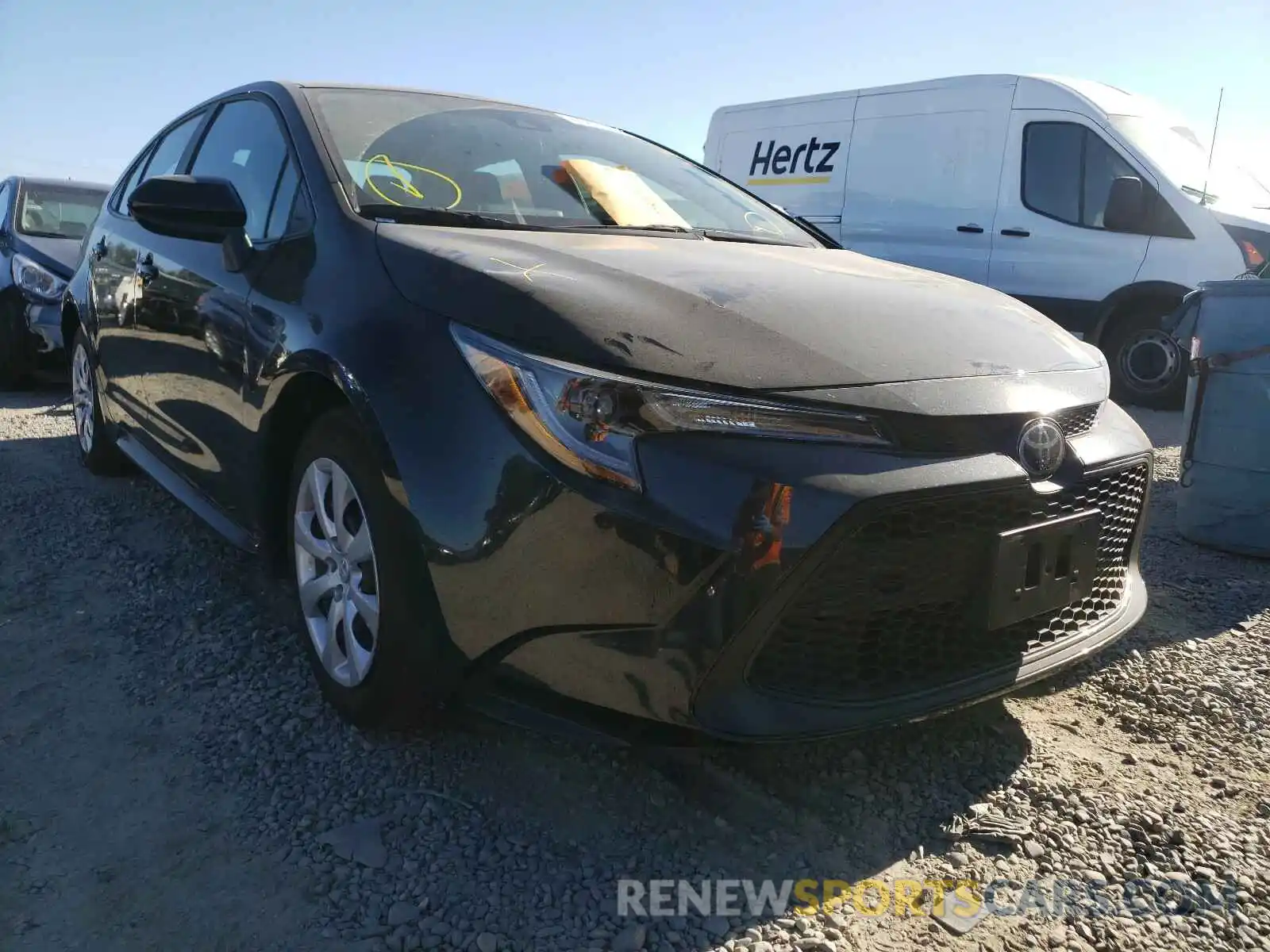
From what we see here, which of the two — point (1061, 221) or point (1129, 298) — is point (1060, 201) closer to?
point (1061, 221)

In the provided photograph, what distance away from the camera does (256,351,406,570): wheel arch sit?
2021 millimetres

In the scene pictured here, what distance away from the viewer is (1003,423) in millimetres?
1897

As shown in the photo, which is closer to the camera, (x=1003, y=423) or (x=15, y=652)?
(x=1003, y=423)

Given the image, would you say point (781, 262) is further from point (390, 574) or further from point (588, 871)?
point (588, 871)

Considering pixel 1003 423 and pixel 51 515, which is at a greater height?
pixel 1003 423

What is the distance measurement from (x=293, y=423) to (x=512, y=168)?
1.00 meters

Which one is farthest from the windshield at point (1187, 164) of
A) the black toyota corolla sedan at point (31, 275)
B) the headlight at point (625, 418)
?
the black toyota corolla sedan at point (31, 275)

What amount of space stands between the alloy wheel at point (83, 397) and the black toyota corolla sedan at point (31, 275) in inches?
88.0

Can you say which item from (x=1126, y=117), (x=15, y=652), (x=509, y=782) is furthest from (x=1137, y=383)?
(x=15, y=652)

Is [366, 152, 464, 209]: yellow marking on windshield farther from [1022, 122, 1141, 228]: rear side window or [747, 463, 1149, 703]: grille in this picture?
[1022, 122, 1141, 228]: rear side window

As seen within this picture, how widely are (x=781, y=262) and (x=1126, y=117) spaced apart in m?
6.16

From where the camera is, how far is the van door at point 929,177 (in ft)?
25.3

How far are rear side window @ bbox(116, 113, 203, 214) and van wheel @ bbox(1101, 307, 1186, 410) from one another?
6.26m

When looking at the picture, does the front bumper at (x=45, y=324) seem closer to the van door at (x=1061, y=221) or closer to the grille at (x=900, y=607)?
the grille at (x=900, y=607)
